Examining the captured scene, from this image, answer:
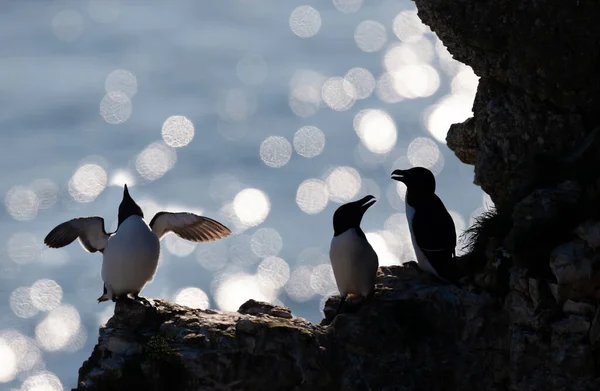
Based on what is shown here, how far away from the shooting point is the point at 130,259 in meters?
20.9

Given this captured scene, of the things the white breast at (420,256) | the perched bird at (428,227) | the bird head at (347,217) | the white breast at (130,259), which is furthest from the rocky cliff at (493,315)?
the bird head at (347,217)

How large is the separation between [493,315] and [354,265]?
215 cm

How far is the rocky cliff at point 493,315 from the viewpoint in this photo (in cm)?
1878

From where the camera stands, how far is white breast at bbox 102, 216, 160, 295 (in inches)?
823

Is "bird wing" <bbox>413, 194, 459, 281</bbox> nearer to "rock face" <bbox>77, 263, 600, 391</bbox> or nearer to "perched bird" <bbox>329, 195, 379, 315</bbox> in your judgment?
"rock face" <bbox>77, 263, 600, 391</bbox>

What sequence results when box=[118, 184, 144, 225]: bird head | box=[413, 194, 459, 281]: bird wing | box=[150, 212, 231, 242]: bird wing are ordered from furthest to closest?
1. box=[150, 212, 231, 242]: bird wing
2. box=[118, 184, 144, 225]: bird head
3. box=[413, 194, 459, 281]: bird wing

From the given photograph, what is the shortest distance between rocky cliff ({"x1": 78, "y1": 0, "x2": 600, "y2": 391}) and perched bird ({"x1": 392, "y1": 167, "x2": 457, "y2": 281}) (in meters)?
0.27

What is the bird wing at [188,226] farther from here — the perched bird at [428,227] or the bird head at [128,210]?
the perched bird at [428,227]

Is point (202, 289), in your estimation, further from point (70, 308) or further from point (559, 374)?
point (559, 374)

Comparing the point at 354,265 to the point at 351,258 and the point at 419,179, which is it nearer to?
the point at 351,258

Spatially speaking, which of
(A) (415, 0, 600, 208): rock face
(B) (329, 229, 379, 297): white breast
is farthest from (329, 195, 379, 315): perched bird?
(A) (415, 0, 600, 208): rock face

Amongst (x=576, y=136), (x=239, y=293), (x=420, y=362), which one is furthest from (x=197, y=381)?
(x=239, y=293)

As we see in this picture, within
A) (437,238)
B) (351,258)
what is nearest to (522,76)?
(437,238)

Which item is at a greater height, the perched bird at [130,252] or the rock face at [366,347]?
the perched bird at [130,252]
